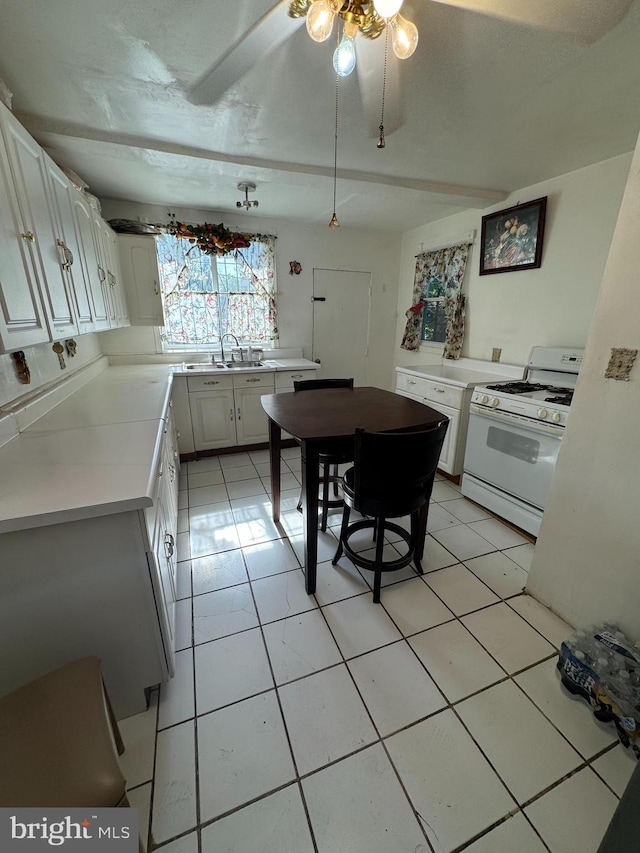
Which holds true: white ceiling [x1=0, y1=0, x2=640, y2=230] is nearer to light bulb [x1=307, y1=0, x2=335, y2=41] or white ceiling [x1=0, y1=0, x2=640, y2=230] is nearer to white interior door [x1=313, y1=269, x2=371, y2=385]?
light bulb [x1=307, y1=0, x2=335, y2=41]

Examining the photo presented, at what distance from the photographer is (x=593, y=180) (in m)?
2.25

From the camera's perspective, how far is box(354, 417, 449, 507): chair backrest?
1408 millimetres

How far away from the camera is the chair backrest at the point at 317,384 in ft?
8.01

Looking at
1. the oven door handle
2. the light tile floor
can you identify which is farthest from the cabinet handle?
the oven door handle

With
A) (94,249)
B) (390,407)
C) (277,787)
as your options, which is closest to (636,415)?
(390,407)

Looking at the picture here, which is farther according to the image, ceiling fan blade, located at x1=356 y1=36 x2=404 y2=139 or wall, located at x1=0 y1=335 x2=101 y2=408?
wall, located at x1=0 y1=335 x2=101 y2=408

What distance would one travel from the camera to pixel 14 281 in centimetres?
110

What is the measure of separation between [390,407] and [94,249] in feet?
6.89

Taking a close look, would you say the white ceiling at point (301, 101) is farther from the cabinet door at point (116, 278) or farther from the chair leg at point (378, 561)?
the chair leg at point (378, 561)

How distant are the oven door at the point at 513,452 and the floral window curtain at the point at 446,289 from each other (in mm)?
1233

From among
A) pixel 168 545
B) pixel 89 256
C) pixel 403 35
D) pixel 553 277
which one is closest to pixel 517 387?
pixel 553 277

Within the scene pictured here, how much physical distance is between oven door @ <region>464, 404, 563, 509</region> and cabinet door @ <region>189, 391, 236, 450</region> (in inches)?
86.8

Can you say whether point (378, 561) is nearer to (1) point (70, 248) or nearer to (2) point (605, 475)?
(2) point (605, 475)

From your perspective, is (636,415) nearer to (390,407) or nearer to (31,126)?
(390,407)
